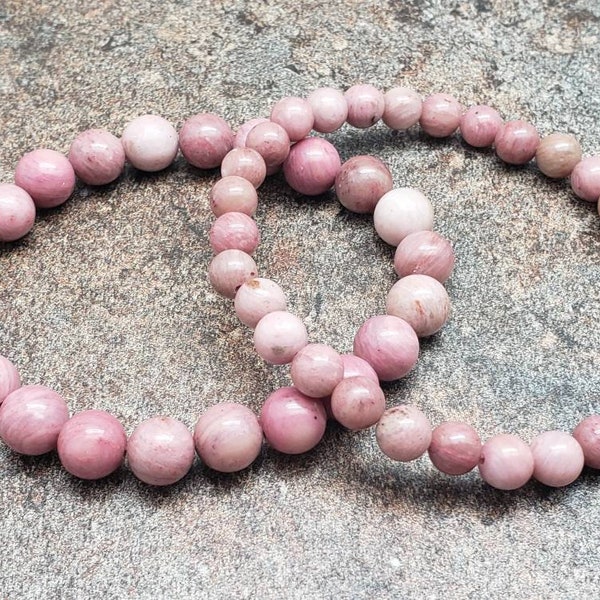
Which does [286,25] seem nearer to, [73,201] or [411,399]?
[73,201]

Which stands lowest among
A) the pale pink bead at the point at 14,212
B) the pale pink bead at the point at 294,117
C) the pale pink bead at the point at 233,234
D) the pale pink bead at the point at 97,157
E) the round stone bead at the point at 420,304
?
the pale pink bead at the point at 14,212

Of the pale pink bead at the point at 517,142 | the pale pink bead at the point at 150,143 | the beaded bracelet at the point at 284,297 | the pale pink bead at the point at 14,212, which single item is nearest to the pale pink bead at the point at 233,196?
the beaded bracelet at the point at 284,297

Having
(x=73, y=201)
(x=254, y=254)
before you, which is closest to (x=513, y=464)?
(x=254, y=254)

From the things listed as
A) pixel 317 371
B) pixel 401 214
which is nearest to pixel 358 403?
pixel 317 371

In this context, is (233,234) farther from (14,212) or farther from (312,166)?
(14,212)

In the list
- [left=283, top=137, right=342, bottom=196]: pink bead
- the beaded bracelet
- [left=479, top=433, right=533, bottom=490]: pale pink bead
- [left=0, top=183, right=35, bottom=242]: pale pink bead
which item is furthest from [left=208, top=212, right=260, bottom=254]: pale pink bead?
[left=479, top=433, right=533, bottom=490]: pale pink bead

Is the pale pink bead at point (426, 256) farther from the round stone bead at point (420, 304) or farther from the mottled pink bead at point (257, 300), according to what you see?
the mottled pink bead at point (257, 300)

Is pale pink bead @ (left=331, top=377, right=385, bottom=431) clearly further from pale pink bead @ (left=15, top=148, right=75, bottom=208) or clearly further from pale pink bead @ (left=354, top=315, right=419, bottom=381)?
pale pink bead @ (left=15, top=148, right=75, bottom=208)
